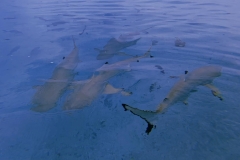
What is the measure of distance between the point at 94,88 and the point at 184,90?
1380 millimetres

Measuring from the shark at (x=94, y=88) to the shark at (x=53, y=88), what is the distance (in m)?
0.20

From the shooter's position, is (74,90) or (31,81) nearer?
(74,90)

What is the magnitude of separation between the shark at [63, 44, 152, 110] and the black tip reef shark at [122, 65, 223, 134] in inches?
19.4

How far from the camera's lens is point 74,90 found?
10.2 feet

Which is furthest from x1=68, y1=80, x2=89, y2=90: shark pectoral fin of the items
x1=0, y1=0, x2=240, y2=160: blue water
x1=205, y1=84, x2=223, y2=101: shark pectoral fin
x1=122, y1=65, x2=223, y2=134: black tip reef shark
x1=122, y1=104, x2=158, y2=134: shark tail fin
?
x1=205, y1=84, x2=223, y2=101: shark pectoral fin

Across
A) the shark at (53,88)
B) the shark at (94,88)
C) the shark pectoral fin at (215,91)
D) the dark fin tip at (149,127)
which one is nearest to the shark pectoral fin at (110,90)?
the shark at (94,88)

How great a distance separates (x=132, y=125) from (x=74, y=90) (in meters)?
1.04

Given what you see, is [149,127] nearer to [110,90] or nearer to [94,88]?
[110,90]

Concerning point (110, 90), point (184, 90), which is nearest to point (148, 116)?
point (184, 90)

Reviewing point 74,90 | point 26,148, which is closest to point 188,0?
point 74,90

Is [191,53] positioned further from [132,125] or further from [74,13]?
[74,13]

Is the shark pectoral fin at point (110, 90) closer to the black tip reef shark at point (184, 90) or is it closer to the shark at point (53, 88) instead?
the black tip reef shark at point (184, 90)

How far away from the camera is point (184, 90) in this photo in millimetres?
3045

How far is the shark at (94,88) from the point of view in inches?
111
